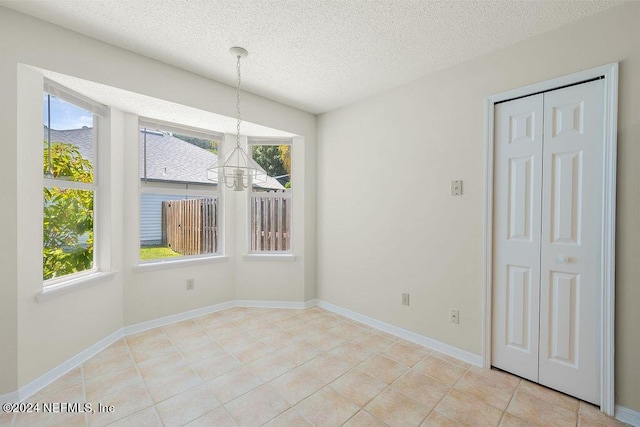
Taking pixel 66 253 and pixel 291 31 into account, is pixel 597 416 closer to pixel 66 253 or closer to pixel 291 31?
pixel 291 31

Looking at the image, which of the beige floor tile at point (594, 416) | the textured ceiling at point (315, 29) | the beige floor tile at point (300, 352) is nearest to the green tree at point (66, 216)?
the textured ceiling at point (315, 29)

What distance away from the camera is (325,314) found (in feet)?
11.4

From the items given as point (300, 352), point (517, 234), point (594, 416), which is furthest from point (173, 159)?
point (594, 416)

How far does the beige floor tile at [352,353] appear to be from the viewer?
2.40 metres

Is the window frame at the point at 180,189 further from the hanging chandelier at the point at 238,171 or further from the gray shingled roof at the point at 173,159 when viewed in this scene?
the hanging chandelier at the point at 238,171

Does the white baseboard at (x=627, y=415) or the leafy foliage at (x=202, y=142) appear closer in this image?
the white baseboard at (x=627, y=415)

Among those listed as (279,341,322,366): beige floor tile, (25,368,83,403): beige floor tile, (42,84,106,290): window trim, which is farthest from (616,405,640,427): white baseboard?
(42,84,106,290): window trim

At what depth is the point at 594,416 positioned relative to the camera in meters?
1.73

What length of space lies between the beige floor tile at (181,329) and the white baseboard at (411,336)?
1606 mm

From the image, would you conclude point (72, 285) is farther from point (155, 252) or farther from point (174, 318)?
point (174, 318)

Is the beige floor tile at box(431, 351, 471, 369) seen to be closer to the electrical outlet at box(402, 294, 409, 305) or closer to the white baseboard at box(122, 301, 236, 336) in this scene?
the electrical outlet at box(402, 294, 409, 305)

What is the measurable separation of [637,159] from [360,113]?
7.56ft

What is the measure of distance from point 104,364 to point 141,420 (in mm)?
919

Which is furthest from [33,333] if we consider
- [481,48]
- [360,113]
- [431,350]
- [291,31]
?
[481,48]
